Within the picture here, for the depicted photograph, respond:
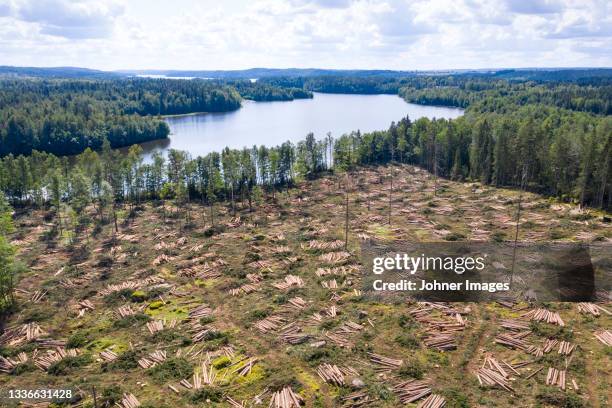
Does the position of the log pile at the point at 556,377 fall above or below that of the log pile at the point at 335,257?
above

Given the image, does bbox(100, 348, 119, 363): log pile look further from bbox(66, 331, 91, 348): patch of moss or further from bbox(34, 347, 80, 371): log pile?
bbox(66, 331, 91, 348): patch of moss

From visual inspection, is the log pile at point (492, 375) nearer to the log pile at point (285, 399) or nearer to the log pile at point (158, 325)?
the log pile at point (285, 399)

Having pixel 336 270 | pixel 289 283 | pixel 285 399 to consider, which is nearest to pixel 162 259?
pixel 289 283

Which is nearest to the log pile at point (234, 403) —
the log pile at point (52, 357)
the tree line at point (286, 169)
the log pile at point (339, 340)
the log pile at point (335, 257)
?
the log pile at point (339, 340)

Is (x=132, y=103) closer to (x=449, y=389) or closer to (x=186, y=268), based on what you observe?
(x=186, y=268)

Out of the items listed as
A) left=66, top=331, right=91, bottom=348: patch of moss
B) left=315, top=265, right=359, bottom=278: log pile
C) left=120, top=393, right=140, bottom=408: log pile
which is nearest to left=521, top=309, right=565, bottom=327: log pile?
left=315, top=265, right=359, bottom=278: log pile

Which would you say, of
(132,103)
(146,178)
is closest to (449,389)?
(146,178)

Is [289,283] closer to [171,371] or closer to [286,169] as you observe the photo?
[171,371]
